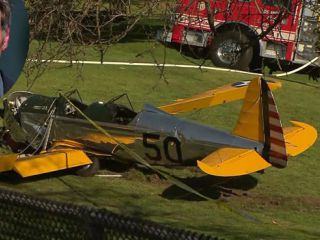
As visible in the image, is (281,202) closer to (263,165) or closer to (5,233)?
(263,165)

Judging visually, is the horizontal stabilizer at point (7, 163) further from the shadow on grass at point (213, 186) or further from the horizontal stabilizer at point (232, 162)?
the horizontal stabilizer at point (232, 162)

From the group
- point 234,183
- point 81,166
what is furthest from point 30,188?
point 234,183

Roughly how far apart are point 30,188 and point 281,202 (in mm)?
3156

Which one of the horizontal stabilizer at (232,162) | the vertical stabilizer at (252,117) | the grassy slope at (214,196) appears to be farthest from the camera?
the vertical stabilizer at (252,117)

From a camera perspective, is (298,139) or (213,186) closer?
(213,186)

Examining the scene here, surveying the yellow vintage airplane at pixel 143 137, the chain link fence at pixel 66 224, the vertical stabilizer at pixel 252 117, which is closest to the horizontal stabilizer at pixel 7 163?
the yellow vintage airplane at pixel 143 137

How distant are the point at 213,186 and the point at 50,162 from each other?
2196 mm

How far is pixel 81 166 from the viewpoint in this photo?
9.77m

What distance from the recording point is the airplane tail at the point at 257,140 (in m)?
8.59

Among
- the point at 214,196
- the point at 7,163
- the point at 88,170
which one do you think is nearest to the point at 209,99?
the point at 214,196

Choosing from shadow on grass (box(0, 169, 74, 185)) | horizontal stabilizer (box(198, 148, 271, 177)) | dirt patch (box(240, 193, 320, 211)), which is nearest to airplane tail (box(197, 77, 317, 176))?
horizontal stabilizer (box(198, 148, 271, 177))

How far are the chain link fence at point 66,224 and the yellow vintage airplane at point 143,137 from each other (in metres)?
4.88

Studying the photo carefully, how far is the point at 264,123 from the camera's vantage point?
9.25 meters

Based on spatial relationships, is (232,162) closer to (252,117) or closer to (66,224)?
(252,117)
